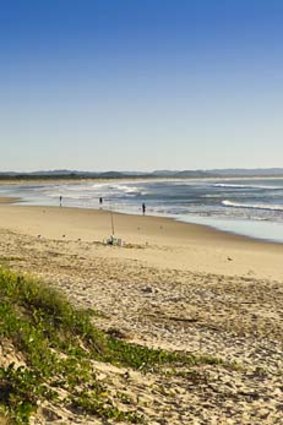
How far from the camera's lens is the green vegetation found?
7.10m

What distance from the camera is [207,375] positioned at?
939cm

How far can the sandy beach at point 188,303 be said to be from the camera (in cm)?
827

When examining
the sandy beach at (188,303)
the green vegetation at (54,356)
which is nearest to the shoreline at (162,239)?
the sandy beach at (188,303)

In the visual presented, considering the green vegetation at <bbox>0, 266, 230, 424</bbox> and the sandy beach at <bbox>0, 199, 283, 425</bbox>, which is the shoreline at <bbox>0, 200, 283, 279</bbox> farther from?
the green vegetation at <bbox>0, 266, 230, 424</bbox>

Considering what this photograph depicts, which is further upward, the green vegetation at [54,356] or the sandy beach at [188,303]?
the green vegetation at [54,356]

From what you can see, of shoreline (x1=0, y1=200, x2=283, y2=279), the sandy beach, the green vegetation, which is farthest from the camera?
shoreline (x1=0, y1=200, x2=283, y2=279)

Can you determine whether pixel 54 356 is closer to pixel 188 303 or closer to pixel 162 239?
pixel 188 303

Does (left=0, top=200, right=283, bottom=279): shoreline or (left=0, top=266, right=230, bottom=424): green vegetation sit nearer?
(left=0, top=266, right=230, bottom=424): green vegetation

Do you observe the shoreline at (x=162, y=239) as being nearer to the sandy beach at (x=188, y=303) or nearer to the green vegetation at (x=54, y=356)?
the sandy beach at (x=188, y=303)

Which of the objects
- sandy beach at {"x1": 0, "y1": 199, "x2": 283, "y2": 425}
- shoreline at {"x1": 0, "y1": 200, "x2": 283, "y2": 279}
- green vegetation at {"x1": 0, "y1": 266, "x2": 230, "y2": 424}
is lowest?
shoreline at {"x1": 0, "y1": 200, "x2": 283, "y2": 279}

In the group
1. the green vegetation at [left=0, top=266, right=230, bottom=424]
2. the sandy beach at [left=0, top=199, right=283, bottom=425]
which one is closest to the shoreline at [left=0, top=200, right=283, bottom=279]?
the sandy beach at [left=0, top=199, right=283, bottom=425]

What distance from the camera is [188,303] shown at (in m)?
15.0

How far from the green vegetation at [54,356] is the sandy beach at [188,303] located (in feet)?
1.32

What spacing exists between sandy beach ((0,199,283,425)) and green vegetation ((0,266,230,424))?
Result: 40 cm
